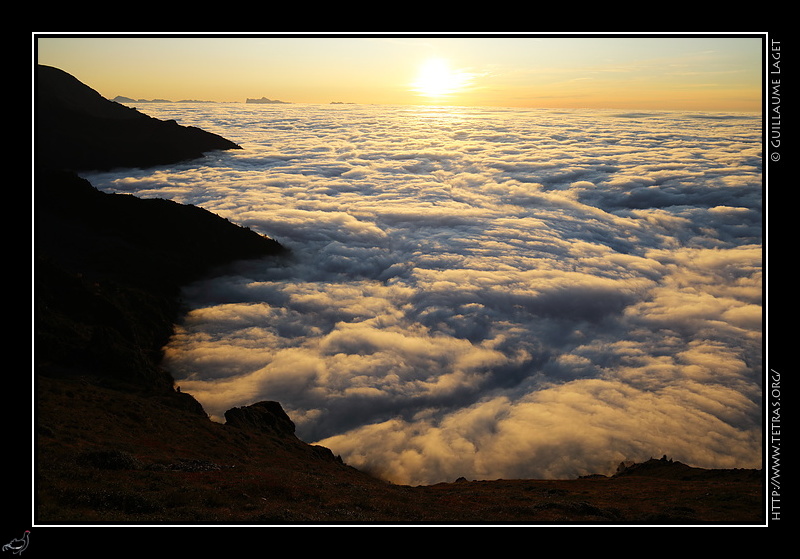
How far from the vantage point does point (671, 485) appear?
89.8 feet

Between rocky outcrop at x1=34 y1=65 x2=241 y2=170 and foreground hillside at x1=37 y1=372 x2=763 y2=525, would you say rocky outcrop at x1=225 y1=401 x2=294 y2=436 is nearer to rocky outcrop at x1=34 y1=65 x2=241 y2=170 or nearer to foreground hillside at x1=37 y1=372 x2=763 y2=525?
foreground hillside at x1=37 y1=372 x2=763 y2=525

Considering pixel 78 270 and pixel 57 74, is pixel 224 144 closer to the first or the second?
pixel 57 74

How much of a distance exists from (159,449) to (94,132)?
100251mm

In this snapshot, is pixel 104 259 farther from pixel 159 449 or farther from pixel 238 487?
pixel 238 487

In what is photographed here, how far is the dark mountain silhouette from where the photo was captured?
571 inches

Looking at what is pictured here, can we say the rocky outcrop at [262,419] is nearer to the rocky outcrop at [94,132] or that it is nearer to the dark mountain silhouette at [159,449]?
the dark mountain silhouette at [159,449]

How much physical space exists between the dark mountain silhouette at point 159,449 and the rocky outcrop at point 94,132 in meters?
49.2

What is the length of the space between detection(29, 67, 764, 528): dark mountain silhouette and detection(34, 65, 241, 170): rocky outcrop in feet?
161

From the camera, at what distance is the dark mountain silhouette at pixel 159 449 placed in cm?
1449

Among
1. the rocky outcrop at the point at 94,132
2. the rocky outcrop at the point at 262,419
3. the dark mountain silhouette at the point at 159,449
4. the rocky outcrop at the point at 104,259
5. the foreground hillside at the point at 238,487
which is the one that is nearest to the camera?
the foreground hillside at the point at 238,487

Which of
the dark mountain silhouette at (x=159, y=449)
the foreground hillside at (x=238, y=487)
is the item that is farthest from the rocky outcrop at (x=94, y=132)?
the foreground hillside at (x=238, y=487)

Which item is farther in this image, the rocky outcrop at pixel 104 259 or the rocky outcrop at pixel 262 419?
the rocky outcrop at pixel 262 419

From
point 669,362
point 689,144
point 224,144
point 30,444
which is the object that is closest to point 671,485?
point 30,444

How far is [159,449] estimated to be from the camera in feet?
70.8
